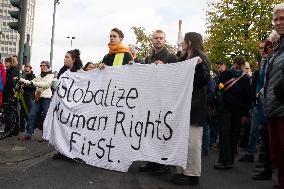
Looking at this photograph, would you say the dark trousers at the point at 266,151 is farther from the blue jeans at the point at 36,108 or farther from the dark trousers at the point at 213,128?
the blue jeans at the point at 36,108

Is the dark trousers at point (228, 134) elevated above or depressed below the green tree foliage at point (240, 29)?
below

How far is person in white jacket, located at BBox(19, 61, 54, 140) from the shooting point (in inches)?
365

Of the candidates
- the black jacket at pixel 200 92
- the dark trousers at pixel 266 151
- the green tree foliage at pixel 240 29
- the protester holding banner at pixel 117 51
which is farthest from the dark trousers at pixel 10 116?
the green tree foliage at pixel 240 29

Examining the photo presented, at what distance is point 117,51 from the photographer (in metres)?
7.24

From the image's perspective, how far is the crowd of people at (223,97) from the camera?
14.5 ft

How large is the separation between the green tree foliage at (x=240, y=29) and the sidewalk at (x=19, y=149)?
27353 mm

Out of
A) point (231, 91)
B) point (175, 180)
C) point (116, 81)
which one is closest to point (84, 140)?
point (116, 81)

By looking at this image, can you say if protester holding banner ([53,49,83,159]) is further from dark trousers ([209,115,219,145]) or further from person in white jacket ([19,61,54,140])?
dark trousers ([209,115,219,145])

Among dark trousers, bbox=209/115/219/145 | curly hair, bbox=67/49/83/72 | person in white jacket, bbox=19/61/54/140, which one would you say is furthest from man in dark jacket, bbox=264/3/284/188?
dark trousers, bbox=209/115/219/145

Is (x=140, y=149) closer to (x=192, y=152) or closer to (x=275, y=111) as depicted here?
(x=192, y=152)

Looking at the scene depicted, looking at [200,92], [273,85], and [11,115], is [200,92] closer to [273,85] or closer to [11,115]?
[273,85]

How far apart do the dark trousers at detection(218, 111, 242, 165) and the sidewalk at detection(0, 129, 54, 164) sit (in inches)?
117

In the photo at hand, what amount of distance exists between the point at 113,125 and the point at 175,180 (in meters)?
1.28

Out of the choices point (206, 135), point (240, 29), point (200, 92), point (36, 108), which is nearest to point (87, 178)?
point (200, 92)
